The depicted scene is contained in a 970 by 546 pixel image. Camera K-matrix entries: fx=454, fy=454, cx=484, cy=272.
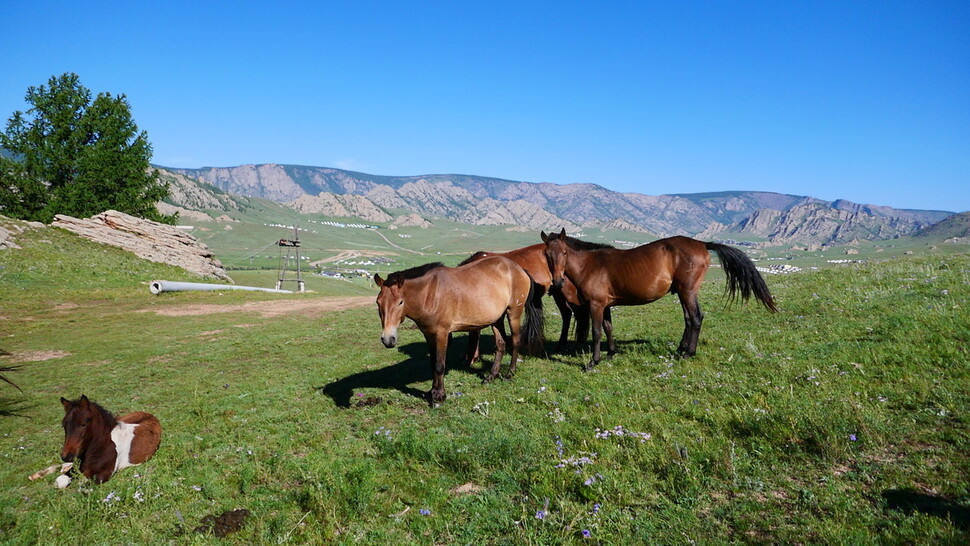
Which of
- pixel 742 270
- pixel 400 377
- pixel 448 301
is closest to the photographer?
pixel 448 301

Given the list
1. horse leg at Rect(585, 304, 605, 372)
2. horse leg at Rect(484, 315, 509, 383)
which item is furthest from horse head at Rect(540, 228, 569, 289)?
horse leg at Rect(484, 315, 509, 383)

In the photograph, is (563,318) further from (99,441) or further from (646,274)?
(99,441)

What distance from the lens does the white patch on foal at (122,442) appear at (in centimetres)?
610

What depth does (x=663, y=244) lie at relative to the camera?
34.3 ft

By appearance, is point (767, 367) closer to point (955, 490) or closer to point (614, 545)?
point (955, 490)

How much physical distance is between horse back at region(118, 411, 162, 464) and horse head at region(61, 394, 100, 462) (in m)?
0.58

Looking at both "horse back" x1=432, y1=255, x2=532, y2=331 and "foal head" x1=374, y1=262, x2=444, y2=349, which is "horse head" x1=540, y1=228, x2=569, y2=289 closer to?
Answer: "horse back" x1=432, y1=255, x2=532, y2=331

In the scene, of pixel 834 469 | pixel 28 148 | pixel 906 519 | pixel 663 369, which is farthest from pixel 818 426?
pixel 28 148

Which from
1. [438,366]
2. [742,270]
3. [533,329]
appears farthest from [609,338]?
[438,366]

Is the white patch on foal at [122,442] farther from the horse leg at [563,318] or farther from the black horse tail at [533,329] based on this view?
the horse leg at [563,318]

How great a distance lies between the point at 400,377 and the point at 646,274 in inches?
234

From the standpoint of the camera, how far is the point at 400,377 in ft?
33.5

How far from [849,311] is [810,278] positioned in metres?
9.49

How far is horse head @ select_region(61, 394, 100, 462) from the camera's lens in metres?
5.64
